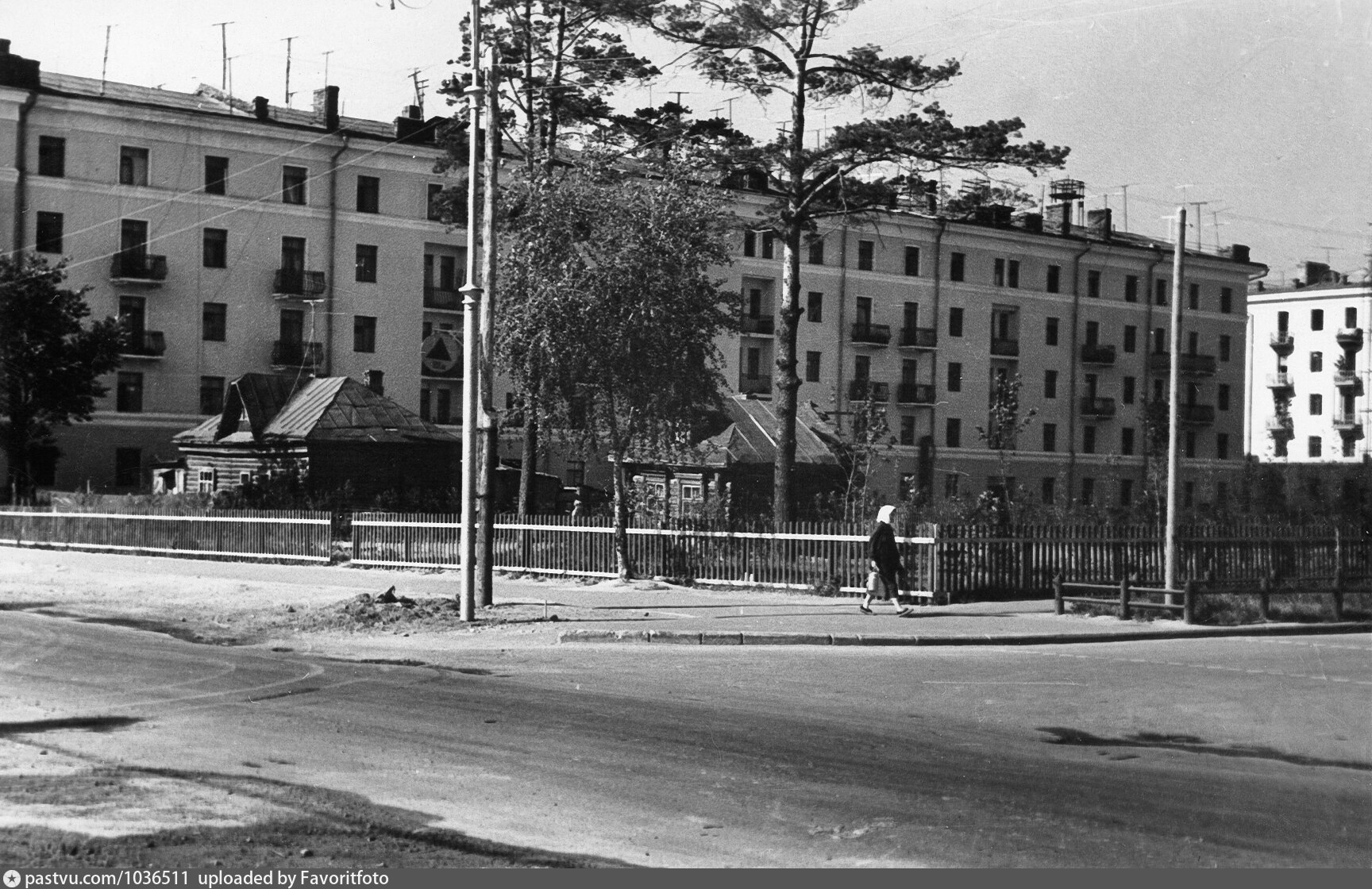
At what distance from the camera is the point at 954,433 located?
2414 inches

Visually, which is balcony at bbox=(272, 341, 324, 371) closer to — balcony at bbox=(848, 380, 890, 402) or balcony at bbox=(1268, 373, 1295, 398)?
balcony at bbox=(848, 380, 890, 402)

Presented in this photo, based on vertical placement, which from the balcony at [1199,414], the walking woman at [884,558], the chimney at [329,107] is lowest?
the walking woman at [884,558]

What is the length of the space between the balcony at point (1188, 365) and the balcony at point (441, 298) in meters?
30.0

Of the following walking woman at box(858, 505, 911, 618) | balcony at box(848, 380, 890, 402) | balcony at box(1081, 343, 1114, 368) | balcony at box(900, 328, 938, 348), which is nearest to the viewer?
walking woman at box(858, 505, 911, 618)

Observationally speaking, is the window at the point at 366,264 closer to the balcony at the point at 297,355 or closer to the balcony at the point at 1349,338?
the balcony at the point at 297,355

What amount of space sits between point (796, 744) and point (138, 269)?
2048 inches

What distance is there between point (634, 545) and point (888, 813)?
802 inches

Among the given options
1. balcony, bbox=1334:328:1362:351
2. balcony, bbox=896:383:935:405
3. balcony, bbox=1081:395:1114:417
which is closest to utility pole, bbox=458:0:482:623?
balcony, bbox=1334:328:1362:351

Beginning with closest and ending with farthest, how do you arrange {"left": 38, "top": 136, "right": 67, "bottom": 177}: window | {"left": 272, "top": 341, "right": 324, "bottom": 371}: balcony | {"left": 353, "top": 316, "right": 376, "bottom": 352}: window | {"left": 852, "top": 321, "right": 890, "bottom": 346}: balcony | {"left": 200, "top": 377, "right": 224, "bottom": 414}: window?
{"left": 38, "top": 136, "right": 67, "bottom": 177}: window, {"left": 200, "top": 377, "right": 224, "bottom": 414}: window, {"left": 272, "top": 341, "right": 324, "bottom": 371}: balcony, {"left": 353, "top": 316, "right": 376, "bottom": 352}: window, {"left": 852, "top": 321, "right": 890, "bottom": 346}: balcony

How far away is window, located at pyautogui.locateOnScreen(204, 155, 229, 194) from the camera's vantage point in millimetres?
57906

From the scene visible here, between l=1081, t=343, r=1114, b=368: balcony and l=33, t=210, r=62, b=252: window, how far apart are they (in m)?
41.3

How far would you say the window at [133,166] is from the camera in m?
56.1

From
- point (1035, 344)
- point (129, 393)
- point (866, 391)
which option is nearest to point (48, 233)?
point (129, 393)

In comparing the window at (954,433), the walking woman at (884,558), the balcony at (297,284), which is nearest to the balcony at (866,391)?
the window at (954,433)
